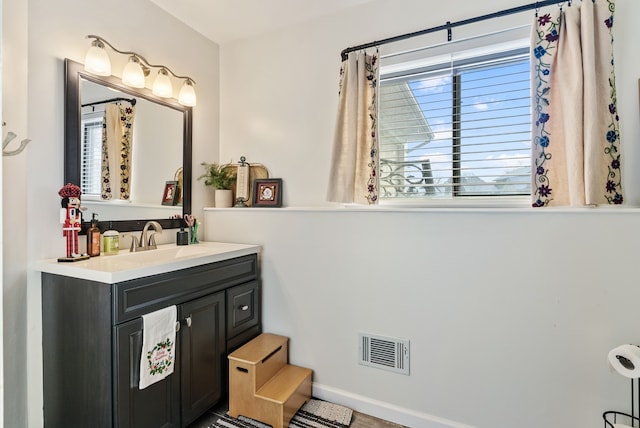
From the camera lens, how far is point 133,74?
6.58 feet

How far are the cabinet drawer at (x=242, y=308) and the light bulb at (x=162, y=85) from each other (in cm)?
132

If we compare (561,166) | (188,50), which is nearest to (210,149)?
(188,50)

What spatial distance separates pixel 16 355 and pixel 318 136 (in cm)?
196

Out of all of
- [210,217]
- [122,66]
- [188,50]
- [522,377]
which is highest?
[188,50]

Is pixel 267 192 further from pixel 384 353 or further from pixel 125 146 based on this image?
pixel 384 353

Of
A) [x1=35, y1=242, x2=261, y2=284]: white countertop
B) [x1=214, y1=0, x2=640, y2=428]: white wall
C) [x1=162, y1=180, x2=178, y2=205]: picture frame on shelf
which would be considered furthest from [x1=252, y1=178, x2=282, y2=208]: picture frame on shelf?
[x1=162, y1=180, x2=178, y2=205]: picture frame on shelf

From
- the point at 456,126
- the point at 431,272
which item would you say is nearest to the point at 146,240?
the point at 431,272

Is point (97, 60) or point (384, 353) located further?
point (384, 353)

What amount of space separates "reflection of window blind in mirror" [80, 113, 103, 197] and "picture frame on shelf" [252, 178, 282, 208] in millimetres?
967

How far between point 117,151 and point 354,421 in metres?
2.08

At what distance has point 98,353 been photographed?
1.46m

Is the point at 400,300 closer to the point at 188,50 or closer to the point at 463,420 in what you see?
the point at 463,420

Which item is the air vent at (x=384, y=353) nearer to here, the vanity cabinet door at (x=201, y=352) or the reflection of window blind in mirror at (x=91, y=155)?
the vanity cabinet door at (x=201, y=352)

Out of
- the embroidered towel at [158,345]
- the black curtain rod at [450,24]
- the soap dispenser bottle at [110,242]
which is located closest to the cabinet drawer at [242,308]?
the embroidered towel at [158,345]
